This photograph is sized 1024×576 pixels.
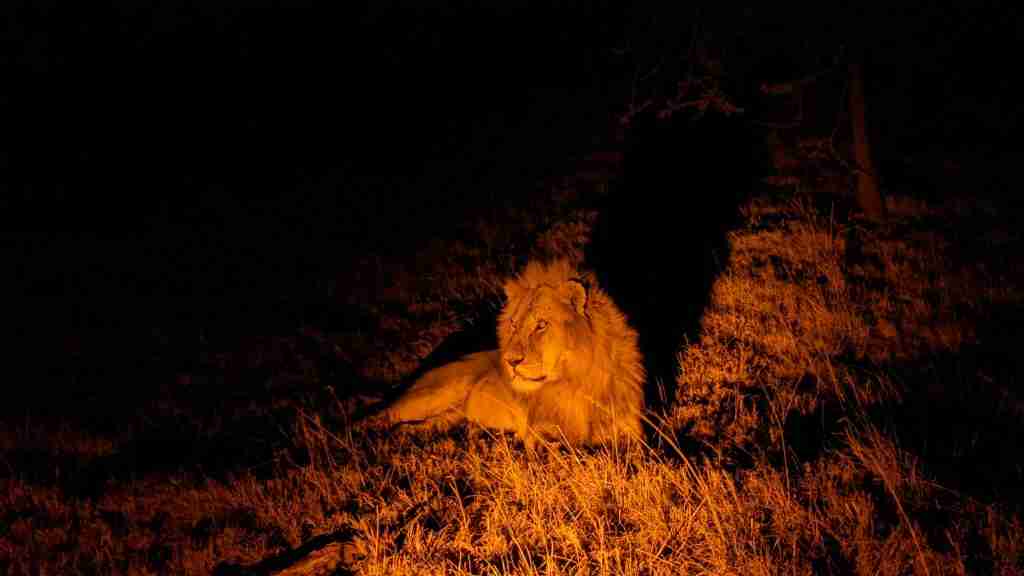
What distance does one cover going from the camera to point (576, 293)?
512cm

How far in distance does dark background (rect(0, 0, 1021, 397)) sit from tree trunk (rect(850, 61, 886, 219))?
0.44 m

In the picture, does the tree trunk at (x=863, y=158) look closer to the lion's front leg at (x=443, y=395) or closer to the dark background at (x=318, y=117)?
the dark background at (x=318, y=117)

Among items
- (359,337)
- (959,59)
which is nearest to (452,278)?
(359,337)

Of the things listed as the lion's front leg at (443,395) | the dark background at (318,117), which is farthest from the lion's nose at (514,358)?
the dark background at (318,117)

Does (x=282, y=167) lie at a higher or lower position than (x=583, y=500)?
higher

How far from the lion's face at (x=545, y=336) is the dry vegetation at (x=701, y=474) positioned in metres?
0.54

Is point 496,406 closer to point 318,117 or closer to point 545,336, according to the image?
point 545,336

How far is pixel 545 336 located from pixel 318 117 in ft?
59.2

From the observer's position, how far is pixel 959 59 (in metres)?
12.9

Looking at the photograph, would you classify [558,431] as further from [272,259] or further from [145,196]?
[145,196]

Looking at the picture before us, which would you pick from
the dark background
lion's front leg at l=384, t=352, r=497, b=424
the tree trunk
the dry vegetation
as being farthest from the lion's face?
the tree trunk

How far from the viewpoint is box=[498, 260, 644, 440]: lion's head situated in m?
5.04

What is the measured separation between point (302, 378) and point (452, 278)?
2.97 m

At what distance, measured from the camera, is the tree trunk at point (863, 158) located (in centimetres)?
851
